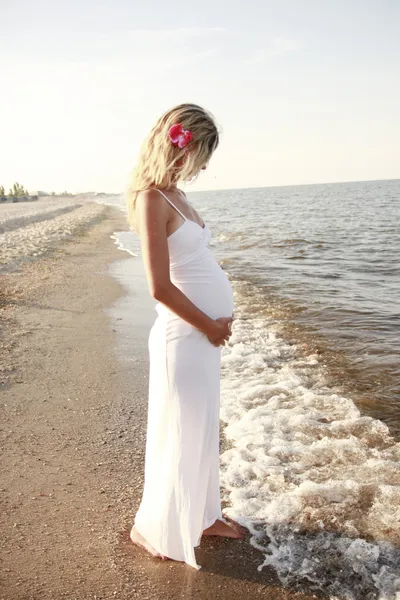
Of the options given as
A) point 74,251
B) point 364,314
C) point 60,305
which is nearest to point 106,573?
point 60,305

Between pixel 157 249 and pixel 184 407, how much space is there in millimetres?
820

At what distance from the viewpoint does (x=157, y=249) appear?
2.49 meters

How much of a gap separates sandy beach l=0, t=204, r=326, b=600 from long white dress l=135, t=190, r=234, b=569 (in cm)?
22

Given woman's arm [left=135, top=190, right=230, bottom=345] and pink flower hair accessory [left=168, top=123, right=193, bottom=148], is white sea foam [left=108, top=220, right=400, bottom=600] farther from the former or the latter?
pink flower hair accessory [left=168, top=123, right=193, bottom=148]

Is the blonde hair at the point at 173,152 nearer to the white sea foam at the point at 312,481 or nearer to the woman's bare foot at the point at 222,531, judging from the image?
the woman's bare foot at the point at 222,531

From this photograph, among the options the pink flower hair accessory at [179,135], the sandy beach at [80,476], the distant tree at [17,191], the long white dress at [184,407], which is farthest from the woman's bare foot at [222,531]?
the distant tree at [17,191]

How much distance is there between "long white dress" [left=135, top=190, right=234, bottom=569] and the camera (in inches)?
107

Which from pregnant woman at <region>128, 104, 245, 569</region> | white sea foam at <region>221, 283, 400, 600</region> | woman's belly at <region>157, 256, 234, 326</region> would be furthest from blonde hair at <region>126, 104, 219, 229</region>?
white sea foam at <region>221, 283, 400, 600</region>

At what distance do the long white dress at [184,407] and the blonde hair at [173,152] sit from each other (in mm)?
255

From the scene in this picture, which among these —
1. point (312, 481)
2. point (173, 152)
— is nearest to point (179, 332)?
point (173, 152)

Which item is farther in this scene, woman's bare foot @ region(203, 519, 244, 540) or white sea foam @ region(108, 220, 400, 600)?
woman's bare foot @ region(203, 519, 244, 540)

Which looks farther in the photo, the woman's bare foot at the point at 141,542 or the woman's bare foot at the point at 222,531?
the woman's bare foot at the point at 222,531

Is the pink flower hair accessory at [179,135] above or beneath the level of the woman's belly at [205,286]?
above

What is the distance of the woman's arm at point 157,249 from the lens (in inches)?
98.0
